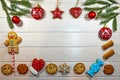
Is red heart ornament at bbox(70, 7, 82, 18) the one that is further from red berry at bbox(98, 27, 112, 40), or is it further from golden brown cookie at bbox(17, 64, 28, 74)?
golden brown cookie at bbox(17, 64, 28, 74)

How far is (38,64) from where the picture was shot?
2.08m

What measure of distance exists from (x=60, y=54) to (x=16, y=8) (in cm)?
45

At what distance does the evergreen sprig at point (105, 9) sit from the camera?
6.84ft

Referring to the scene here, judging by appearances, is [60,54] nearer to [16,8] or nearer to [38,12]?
[38,12]

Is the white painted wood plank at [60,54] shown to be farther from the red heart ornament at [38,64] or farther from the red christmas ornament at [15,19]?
the red christmas ornament at [15,19]

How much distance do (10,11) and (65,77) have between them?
611mm

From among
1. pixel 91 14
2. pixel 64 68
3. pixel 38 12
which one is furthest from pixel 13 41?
pixel 91 14

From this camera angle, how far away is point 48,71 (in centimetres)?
210

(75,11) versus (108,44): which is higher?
(75,11)

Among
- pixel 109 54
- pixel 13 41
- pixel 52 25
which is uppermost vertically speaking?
pixel 52 25

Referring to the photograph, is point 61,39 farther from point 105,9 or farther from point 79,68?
point 105,9

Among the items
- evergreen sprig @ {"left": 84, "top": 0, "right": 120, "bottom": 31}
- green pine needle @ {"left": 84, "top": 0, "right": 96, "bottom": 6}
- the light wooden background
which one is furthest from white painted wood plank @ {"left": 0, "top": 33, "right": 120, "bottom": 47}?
green pine needle @ {"left": 84, "top": 0, "right": 96, "bottom": 6}

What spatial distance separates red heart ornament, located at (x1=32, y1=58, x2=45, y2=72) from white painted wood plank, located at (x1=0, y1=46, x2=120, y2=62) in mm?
35

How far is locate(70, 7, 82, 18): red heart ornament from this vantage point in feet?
6.79
